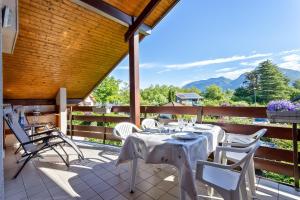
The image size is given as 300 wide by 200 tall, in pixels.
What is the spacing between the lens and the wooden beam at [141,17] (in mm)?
3266

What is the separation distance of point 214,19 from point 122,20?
13.6 meters

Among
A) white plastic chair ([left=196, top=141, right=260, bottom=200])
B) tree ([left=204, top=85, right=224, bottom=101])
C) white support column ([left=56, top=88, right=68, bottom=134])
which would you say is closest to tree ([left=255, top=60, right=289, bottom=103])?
tree ([left=204, top=85, right=224, bottom=101])

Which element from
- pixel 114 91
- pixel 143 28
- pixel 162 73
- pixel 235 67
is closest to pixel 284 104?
pixel 143 28

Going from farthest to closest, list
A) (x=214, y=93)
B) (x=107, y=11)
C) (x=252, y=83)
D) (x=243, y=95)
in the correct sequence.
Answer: (x=252, y=83) → (x=214, y=93) → (x=243, y=95) → (x=107, y=11)

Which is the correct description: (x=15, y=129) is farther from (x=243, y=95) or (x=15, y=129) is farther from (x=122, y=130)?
(x=243, y=95)

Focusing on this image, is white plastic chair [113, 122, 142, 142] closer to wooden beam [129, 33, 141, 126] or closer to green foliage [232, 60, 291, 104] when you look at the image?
wooden beam [129, 33, 141, 126]

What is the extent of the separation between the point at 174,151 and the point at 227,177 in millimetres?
518

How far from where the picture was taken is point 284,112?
2127 mm

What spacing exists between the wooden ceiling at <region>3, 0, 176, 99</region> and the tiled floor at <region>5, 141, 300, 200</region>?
224cm

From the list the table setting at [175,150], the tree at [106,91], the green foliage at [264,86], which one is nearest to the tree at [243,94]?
the green foliage at [264,86]

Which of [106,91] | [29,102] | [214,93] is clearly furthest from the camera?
[214,93]

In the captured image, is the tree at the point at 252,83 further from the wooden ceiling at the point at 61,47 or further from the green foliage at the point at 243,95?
the wooden ceiling at the point at 61,47

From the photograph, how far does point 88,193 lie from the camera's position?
221 centimetres

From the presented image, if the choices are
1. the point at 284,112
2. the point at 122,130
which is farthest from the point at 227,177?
the point at 122,130
